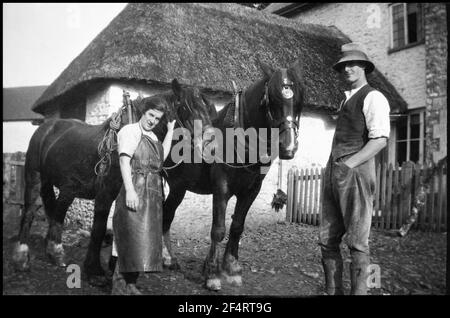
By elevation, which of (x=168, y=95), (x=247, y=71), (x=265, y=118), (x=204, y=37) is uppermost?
(x=204, y=37)

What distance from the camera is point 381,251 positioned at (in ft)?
17.7

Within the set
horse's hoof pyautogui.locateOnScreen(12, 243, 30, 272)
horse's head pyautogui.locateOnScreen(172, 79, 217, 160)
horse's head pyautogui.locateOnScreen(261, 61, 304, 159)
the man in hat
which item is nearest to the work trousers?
the man in hat

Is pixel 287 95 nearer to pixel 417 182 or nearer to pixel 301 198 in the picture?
pixel 301 198

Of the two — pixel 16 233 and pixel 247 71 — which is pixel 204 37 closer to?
pixel 247 71

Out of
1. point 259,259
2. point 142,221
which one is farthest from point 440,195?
point 142,221

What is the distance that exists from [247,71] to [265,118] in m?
3.47

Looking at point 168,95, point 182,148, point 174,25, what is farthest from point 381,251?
point 174,25

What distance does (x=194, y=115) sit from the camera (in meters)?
3.78

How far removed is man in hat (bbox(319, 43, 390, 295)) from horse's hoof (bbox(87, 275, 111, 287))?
7.09 ft

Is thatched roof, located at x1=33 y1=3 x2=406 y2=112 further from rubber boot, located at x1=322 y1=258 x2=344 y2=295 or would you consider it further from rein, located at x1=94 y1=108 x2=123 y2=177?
rubber boot, located at x1=322 y1=258 x2=344 y2=295

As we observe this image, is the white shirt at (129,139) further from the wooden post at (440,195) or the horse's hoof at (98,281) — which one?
the wooden post at (440,195)

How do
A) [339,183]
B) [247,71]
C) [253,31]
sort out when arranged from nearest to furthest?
[339,183] → [247,71] → [253,31]

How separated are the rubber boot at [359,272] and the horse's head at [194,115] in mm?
1718

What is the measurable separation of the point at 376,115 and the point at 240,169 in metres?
1.44
